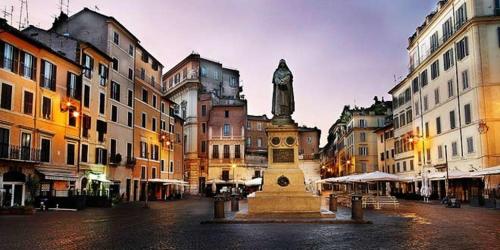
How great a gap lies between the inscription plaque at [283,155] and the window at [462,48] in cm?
2913

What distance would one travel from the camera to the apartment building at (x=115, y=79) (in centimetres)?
4875

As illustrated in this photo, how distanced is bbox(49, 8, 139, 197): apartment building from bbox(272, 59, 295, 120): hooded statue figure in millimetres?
28193

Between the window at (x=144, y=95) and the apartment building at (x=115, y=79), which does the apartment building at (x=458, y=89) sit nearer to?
the apartment building at (x=115, y=79)

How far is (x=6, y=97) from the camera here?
32.6 metres

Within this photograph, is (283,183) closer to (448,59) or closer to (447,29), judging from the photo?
(448,59)

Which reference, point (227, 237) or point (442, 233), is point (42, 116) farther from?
point (442, 233)

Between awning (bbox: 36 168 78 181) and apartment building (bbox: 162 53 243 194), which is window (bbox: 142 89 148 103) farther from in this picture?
apartment building (bbox: 162 53 243 194)

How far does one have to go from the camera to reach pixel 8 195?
32.6 meters

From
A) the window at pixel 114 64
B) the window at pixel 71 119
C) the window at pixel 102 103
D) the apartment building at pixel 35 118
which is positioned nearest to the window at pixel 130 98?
the window at pixel 114 64

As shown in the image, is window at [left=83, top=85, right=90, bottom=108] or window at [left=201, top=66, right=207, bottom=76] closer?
window at [left=83, top=85, right=90, bottom=108]

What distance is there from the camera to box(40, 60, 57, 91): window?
3688cm

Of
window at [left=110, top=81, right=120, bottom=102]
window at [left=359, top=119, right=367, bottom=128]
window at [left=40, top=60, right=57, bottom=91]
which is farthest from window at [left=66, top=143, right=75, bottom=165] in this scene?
window at [left=359, top=119, right=367, bottom=128]

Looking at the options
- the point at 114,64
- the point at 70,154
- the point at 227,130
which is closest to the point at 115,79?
the point at 114,64

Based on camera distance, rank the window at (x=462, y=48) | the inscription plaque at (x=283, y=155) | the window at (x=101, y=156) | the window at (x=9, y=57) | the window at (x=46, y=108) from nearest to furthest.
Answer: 1. the inscription plaque at (x=283, y=155)
2. the window at (x=9, y=57)
3. the window at (x=46, y=108)
4. the window at (x=462, y=48)
5. the window at (x=101, y=156)
